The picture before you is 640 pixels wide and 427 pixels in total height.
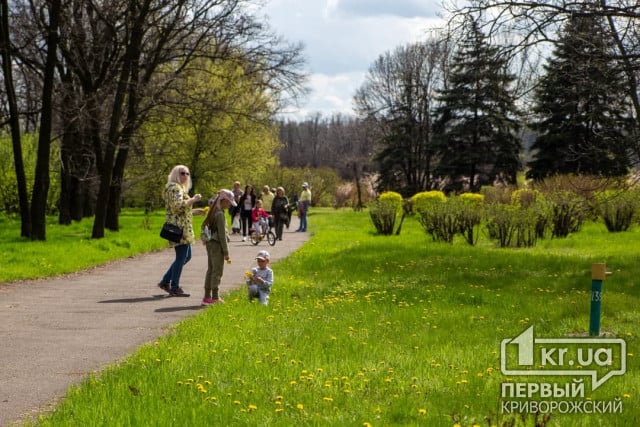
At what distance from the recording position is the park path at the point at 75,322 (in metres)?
5.70

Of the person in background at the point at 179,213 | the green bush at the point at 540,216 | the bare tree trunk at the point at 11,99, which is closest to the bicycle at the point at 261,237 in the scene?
the bare tree trunk at the point at 11,99

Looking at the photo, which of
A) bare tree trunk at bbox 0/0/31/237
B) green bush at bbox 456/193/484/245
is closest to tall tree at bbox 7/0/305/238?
bare tree trunk at bbox 0/0/31/237

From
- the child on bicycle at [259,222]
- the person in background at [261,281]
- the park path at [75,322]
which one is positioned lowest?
the park path at [75,322]

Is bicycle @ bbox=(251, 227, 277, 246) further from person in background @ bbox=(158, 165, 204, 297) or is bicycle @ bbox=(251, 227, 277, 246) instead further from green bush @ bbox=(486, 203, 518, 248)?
person in background @ bbox=(158, 165, 204, 297)

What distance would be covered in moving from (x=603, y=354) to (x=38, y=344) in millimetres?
5659

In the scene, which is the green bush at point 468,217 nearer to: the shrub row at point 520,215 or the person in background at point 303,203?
the shrub row at point 520,215

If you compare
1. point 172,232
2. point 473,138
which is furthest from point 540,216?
point 473,138

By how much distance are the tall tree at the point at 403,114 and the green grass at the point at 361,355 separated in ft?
136

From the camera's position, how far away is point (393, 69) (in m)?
54.3

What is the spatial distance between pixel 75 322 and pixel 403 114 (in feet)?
158

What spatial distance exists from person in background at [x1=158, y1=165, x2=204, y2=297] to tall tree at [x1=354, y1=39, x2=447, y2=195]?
43.3m

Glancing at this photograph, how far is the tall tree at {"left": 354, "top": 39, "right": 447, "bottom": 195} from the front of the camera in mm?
53750

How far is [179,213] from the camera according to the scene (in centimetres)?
1067

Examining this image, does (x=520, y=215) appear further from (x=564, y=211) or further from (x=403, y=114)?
(x=403, y=114)
